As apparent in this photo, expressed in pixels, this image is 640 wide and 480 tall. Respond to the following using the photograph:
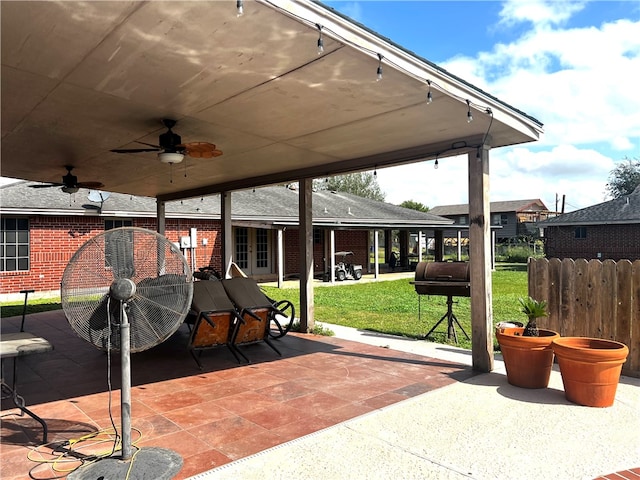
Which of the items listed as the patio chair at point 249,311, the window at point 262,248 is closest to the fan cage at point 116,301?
A: the patio chair at point 249,311

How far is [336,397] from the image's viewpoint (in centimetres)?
419

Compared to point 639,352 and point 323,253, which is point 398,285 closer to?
point 323,253

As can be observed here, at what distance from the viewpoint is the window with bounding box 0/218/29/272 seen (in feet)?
39.7

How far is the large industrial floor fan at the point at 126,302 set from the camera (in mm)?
2803

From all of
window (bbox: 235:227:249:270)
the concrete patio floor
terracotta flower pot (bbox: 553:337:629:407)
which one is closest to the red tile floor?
the concrete patio floor

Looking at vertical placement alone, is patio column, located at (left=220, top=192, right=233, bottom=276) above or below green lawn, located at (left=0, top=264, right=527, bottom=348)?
above

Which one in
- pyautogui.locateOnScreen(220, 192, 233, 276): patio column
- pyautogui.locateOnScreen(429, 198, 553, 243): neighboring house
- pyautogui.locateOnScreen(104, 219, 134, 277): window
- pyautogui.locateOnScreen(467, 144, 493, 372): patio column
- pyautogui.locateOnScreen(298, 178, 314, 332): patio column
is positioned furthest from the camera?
pyautogui.locateOnScreen(429, 198, 553, 243): neighboring house

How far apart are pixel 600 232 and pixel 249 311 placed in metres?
21.3

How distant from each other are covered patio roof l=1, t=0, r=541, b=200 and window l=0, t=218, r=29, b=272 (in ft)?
21.6

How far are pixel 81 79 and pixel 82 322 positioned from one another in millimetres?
2096

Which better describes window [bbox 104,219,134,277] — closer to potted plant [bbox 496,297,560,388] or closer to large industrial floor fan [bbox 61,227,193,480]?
large industrial floor fan [bbox 61,227,193,480]

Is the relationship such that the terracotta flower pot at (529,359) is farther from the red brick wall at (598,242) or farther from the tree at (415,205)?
the tree at (415,205)

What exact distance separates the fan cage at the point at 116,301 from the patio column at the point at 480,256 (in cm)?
343

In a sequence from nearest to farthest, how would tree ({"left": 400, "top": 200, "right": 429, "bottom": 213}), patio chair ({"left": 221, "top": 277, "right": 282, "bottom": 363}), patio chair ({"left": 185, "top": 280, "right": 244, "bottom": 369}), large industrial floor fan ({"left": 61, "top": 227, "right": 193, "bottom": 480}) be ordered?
large industrial floor fan ({"left": 61, "top": 227, "right": 193, "bottom": 480}) → patio chair ({"left": 185, "top": 280, "right": 244, "bottom": 369}) → patio chair ({"left": 221, "top": 277, "right": 282, "bottom": 363}) → tree ({"left": 400, "top": 200, "right": 429, "bottom": 213})
